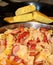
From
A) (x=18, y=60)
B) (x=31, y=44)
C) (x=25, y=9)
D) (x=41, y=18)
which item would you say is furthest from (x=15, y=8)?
(x=18, y=60)

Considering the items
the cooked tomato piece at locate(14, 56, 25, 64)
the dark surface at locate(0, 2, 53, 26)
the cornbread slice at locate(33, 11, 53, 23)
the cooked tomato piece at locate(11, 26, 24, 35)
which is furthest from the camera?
the dark surface at locate(0, 2, 53, 26)

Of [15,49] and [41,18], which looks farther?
[41,18]

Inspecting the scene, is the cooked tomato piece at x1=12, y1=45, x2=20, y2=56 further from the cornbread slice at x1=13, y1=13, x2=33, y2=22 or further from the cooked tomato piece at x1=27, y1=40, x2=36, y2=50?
the cornbread slice at x1=13, y1=13, x2=33, y2=22

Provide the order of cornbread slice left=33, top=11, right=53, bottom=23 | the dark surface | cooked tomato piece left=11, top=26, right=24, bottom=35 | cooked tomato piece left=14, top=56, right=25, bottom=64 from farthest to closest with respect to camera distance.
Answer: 1. the dark surface
2. cornbread slice left=33, top=11, right=53, bottom=23
3. cooked tomato piece left=11, top=26, right=24, bottom=35
4. cooked tomato piece left=14, top=56, right=25, bottom=64

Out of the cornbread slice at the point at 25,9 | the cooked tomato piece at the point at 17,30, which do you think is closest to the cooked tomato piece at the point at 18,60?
the cooked tomato piece at the point at 17,30

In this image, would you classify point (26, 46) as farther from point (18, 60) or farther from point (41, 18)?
point (41, 18)

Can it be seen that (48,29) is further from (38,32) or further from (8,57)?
A: (8,57)

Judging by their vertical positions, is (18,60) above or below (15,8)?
below

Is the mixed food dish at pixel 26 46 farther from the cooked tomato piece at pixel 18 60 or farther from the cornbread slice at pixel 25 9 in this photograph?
the cornbread slice at pixel 25 9

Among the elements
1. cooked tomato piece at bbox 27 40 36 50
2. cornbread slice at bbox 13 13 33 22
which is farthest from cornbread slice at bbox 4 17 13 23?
cooked tomato piece at bbox 27 40 36 50
